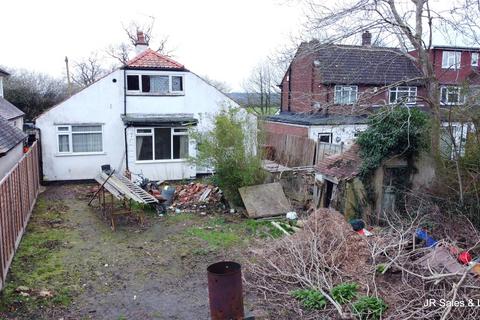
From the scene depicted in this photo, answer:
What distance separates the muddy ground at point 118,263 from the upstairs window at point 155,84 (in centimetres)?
590

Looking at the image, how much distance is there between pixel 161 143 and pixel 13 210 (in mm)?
8483

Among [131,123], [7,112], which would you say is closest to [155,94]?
[131,123]

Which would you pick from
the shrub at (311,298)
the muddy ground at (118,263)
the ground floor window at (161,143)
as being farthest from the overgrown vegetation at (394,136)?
the ground floor window at (161,143)

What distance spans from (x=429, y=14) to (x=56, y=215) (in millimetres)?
11426

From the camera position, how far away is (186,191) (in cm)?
1367

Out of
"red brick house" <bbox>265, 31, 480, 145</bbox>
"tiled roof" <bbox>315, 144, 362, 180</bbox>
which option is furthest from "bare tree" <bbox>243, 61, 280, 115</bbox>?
"tiled roof" <bbox>315, 144, 362, 180</bbox>

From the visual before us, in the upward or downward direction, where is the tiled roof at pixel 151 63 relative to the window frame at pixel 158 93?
upward

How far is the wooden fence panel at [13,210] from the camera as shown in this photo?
21.6 feet

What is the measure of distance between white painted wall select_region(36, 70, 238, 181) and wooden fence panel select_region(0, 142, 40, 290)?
468 cm

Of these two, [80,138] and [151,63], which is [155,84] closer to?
[151,63]

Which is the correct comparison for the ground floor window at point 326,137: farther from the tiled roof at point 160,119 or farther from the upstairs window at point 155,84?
the upstairs window at point 155,84

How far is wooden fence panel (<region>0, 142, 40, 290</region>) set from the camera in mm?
6599

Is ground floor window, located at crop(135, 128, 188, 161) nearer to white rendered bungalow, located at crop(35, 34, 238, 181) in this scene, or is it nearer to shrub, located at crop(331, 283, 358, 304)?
white rendered bungalow, located at crop(35, 34, 238, 181)

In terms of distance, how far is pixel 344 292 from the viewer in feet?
19.0
